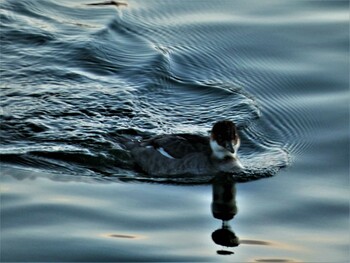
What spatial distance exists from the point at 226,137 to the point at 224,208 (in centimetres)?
133

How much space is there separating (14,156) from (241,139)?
114 inches

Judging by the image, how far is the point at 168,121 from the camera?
47.0 ft

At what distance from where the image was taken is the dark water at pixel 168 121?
1095 cm

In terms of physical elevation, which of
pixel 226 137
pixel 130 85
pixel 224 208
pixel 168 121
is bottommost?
pixel 224 208

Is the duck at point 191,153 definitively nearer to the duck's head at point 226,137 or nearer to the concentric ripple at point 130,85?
the duck's head at point 226,137

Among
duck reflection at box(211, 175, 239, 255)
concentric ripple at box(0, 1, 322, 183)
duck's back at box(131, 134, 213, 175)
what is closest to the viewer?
duck reflection at box(211, 175, 239, 255)

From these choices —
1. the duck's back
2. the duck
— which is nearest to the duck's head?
the duck

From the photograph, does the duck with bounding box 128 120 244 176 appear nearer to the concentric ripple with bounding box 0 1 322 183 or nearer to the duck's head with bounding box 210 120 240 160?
the duck's head with bounding box 210 120 240 160

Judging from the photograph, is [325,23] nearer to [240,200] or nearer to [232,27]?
[232,27]

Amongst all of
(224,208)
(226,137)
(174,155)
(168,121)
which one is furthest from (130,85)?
(224,208)

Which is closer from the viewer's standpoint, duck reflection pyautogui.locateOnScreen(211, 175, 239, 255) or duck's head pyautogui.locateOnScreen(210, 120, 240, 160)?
duck reflection pyautogui.locateOnScreen(211, 175, 239, 255)

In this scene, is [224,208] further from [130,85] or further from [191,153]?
[130,85]

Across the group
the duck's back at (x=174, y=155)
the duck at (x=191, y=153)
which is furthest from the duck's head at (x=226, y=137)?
the duck's back at (x=174, y=155)

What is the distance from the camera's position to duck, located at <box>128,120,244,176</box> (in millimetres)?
13008
